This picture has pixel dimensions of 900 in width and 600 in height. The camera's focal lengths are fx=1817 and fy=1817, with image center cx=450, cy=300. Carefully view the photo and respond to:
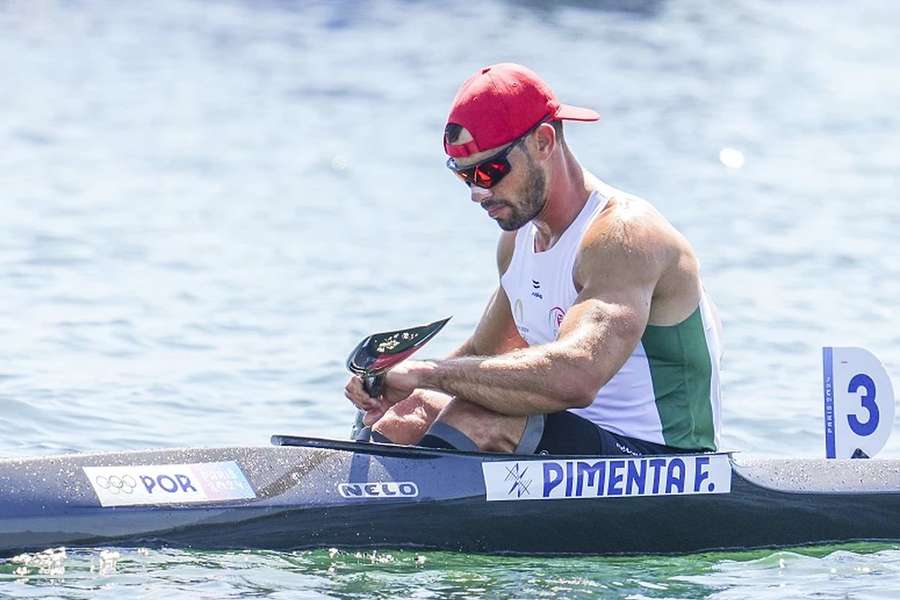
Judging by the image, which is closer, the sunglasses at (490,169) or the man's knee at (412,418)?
the sunglasses at (490,169)

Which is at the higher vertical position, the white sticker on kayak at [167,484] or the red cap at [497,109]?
the red cap at [497,109]

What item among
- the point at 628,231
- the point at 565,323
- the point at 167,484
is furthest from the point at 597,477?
the point at 167,484

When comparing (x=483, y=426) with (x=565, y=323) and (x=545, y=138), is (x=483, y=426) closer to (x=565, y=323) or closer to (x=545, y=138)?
(x=565, y=323)

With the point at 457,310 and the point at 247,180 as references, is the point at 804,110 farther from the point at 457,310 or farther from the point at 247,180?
the point at 457,310

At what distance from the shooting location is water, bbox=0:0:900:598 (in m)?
6.14

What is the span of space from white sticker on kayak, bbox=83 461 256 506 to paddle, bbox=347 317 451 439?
1.74 feet

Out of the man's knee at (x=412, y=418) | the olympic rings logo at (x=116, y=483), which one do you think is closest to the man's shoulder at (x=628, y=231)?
the man's knee at (x=412, y=418)

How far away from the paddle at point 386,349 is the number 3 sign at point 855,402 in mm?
1692

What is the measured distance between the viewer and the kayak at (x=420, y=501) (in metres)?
5.68

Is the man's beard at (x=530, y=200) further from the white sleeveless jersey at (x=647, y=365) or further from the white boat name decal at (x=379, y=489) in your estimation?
the white boat name decal at (x=379, y=489)

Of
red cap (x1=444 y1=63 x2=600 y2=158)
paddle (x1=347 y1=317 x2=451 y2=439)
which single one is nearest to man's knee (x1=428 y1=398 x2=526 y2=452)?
paddle (x1=347 y1=317 x2=451 y2=439)

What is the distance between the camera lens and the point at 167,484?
5762 millimetres

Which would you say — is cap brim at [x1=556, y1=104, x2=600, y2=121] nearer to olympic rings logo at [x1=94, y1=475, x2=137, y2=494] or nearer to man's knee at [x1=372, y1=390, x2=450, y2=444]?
man's knee at [x1=372, y1=390, x2=450, y2=444]

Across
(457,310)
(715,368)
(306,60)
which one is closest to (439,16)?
(306,60)
